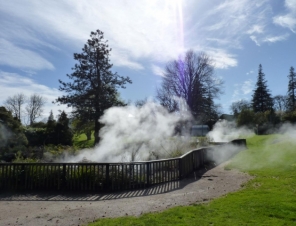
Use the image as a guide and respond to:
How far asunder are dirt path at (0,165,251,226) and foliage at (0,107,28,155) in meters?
9.79

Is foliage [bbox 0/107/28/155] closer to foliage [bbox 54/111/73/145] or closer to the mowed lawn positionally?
foliage [bbox 54/111/73/145]

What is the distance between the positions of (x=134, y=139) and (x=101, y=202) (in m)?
10.3

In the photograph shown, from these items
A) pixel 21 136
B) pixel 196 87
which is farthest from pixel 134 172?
pixel 196 87

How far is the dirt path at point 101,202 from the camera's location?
5695 mm

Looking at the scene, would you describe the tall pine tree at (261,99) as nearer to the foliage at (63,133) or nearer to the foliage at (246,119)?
the foliage at (246,119)

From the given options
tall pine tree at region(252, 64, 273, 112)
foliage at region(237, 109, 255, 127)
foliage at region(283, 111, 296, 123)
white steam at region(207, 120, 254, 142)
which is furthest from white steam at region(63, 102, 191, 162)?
tall pine tree at region(252, 64, 273, 112)

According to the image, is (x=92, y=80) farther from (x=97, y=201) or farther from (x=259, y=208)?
(x=259, y=208)

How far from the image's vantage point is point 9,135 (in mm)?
17625

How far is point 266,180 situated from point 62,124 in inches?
806

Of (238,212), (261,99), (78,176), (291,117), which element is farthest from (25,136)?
(261,99)

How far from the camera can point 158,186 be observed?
346 inches

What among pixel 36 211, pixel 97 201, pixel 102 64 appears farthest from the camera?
pixel 102 64

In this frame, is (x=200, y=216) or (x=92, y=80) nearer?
(x=200, y=216)

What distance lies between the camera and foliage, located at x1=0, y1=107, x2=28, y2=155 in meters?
16.8
